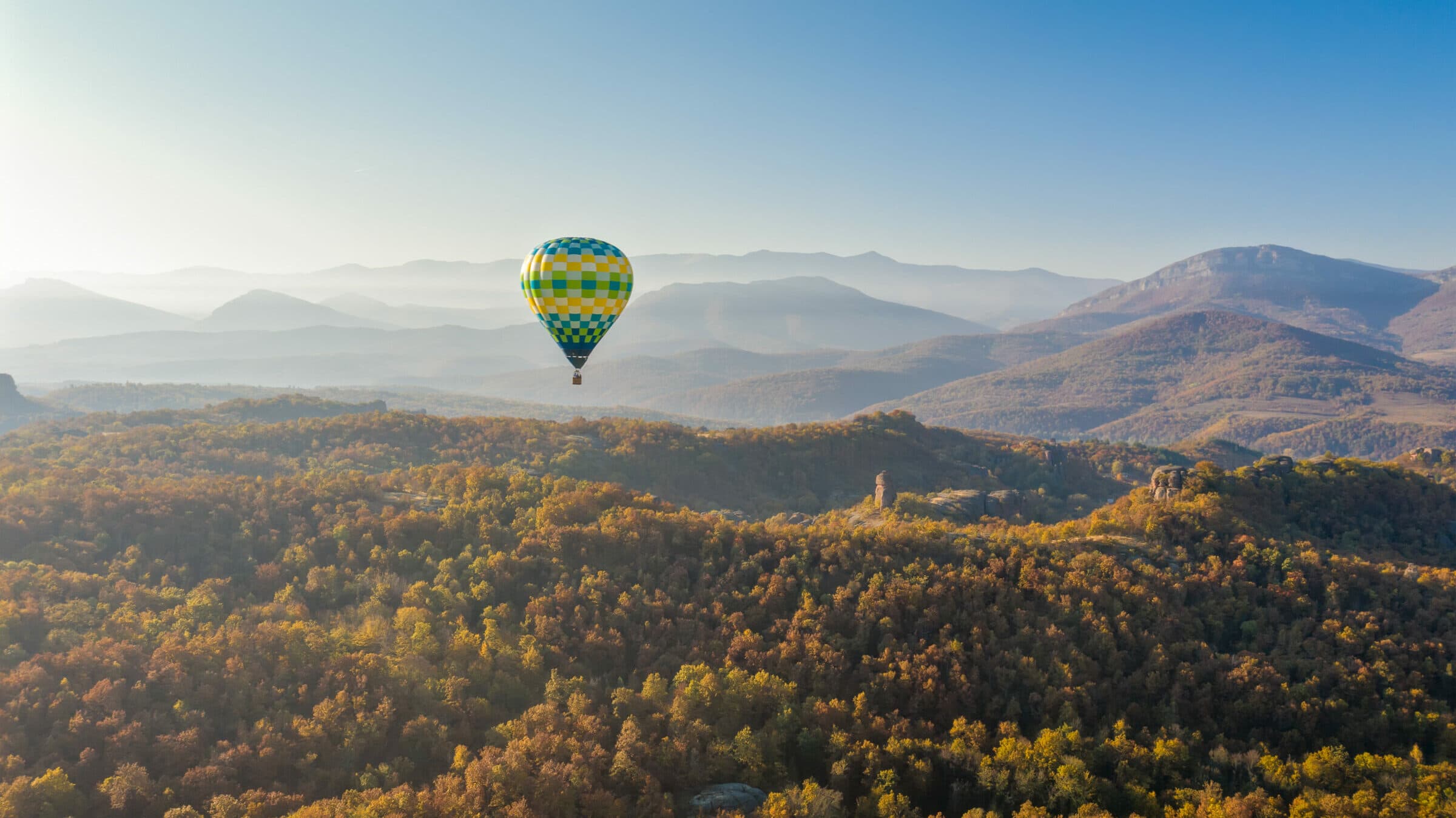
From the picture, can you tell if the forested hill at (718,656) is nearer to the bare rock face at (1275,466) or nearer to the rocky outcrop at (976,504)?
the bare rock face at (1275,466)

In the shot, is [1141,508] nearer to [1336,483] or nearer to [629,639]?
[1336,483]

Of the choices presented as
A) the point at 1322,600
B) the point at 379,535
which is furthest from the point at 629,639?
the point at 1322,600

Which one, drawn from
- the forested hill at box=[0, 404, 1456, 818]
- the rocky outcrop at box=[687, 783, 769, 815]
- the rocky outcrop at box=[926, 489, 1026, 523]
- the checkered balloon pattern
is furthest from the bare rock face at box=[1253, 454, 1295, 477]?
the checkered balloon pattern

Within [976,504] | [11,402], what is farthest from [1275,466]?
[11,402]

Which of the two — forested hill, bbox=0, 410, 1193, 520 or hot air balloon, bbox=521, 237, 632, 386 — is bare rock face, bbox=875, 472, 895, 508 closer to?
forested hill, bbox=0, 410, 1193, 520

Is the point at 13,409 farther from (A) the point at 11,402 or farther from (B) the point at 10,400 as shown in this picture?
(B) the point at 10,400

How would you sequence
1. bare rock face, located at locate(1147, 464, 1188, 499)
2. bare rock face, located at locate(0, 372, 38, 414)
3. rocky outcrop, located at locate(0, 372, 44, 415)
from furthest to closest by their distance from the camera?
bare rock face, located at locate(0, 372, 38, 414), rocky outcrop, located at locate(0, 372, 44, 415), bare rock face, located at locate(1147, 464, 1188, 499)

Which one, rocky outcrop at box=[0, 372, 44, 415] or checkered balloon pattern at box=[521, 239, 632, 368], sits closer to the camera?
checkered balloon pattern at box=[521, 239, 632, 368]
